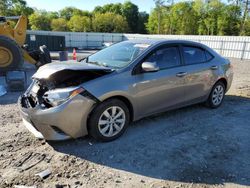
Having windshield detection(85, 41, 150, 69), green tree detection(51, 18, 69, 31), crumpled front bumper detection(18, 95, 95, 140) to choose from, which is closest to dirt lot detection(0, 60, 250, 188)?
crumpled front bumper detection(18, 95, 95, 140)

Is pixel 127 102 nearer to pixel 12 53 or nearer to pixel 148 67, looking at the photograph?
pixel 148 67

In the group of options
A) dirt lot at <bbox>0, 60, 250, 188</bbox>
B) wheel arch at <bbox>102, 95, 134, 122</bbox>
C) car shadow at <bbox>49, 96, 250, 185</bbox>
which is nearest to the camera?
dirt lot at <bbox>0, 60, 250, 188</bbox>

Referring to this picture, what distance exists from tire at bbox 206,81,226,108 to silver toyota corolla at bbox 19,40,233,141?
0.51m

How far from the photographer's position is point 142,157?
12.4 feet

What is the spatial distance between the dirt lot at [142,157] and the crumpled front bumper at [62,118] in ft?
0.89

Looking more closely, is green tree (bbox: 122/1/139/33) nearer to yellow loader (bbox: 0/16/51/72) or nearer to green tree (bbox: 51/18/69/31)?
green tree (bbox: 51/18/69/31)

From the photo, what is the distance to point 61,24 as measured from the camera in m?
59.4

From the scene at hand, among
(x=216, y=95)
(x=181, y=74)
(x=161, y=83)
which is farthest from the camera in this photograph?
(x=216, y=95)

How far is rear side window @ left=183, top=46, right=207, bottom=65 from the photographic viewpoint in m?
5.31

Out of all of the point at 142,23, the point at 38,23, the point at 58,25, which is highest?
the point at 142,23

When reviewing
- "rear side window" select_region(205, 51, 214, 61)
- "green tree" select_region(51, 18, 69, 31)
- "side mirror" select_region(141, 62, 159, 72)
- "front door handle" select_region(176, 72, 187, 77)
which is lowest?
"front door handle" select_region(176, 72, 187, 77)

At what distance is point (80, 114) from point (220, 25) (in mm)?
50309

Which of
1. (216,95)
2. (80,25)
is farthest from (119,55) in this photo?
(80,25)

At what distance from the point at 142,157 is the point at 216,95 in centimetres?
307
